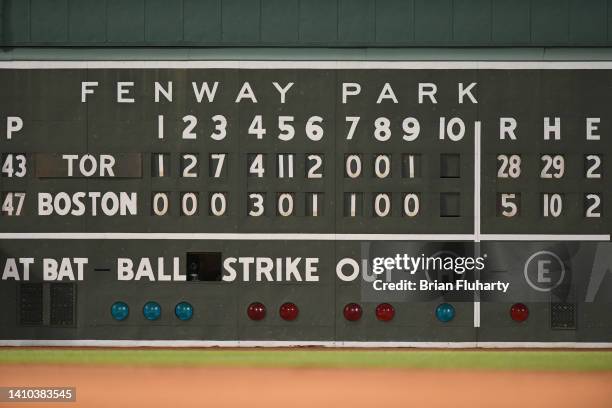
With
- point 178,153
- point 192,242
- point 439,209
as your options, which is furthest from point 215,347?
point 439,209

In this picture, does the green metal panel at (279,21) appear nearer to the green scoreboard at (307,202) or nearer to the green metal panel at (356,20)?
the green scoreboard at (307,202)

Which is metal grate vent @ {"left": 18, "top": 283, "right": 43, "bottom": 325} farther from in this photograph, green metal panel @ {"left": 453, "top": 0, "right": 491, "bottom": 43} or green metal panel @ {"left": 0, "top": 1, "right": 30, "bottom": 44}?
green metal panel @ {"left": 453, "top": 0, "right": 491, "bottom": 43}

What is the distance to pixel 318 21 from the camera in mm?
11023

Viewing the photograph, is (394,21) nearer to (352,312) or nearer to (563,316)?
(352,312)

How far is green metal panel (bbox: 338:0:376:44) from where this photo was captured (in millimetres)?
11000

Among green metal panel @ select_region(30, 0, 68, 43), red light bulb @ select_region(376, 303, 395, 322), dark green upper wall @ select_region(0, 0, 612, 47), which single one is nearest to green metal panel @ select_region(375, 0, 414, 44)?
dark green upper wall @ select_region(0, 0, 612, 47)

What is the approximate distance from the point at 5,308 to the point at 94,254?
1.19 m

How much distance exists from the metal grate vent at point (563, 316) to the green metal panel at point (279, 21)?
421 centimetres

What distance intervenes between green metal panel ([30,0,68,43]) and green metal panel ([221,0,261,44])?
182cm

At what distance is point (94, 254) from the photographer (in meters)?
11.0

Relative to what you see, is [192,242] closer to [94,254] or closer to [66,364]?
[94,254]

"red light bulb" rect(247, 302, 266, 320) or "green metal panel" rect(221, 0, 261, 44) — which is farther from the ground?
"green metal panel" rect(221, 0, 261, 44)

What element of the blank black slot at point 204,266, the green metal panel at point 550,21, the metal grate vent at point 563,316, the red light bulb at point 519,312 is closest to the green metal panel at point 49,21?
the blank black slot at point 204,266

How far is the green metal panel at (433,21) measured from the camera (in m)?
11.0
